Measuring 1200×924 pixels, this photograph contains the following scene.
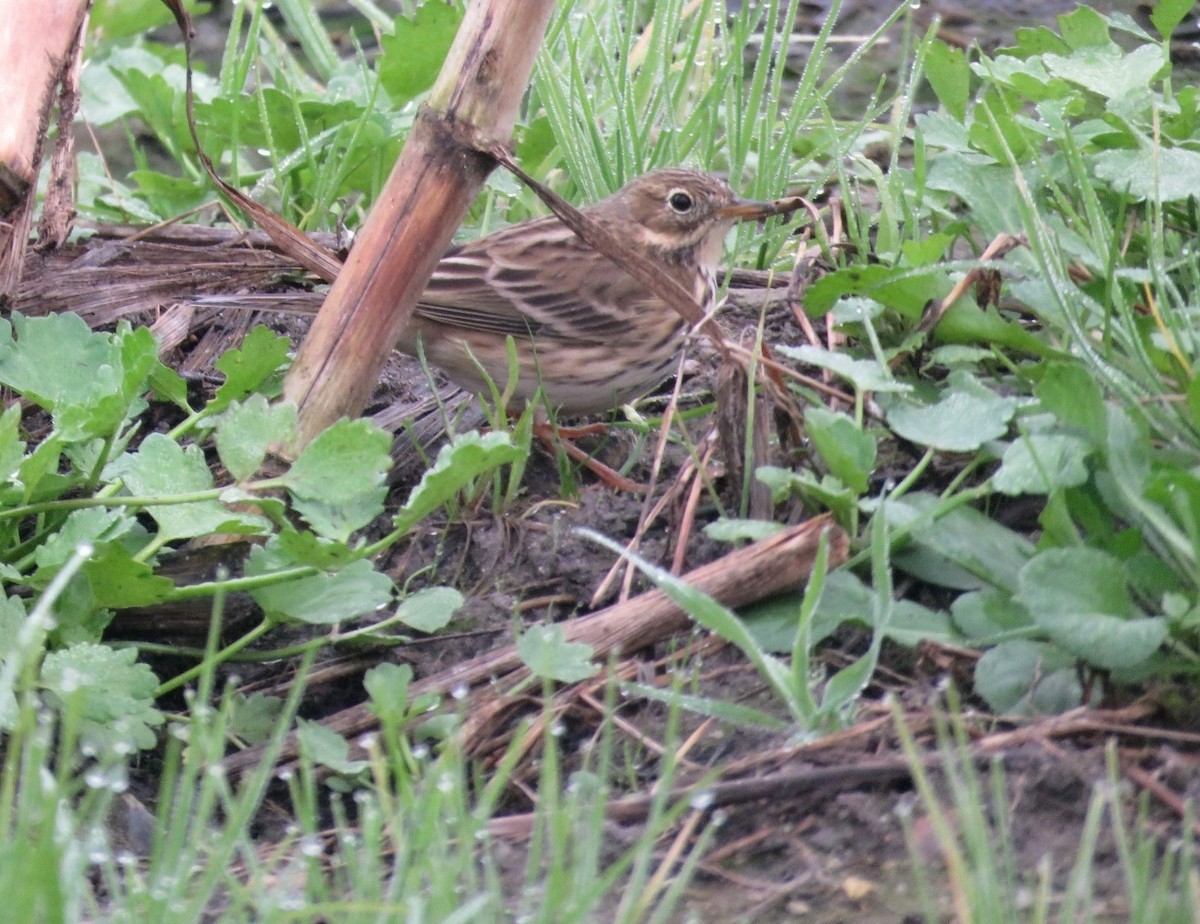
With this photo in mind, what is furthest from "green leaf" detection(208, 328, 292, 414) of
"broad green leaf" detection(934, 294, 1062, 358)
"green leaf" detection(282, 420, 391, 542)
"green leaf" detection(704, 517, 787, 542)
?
"broad green leaf" detection(934, 294, 1062, 358)

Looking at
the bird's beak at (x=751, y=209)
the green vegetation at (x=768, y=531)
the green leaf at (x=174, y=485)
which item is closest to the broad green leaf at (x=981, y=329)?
the green vegetation at (x=768, y=531)

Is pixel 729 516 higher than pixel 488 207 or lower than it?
lower

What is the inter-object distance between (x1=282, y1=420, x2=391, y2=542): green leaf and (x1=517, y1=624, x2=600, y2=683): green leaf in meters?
0.44

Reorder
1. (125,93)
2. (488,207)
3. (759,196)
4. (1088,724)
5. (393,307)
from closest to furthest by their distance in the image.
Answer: (1088,724), (393,307), (759,196), (488,207), (125,93)

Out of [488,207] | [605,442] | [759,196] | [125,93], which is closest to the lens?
[605,442]

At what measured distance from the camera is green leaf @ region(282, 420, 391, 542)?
292 cm

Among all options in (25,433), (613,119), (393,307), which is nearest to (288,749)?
(393,307)

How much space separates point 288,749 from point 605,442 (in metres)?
1.54

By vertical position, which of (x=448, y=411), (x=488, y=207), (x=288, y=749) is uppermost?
(x=488, y=207)

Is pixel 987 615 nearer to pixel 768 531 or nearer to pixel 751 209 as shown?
pixel 768 531

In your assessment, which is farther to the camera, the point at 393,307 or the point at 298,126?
the point at 298,126

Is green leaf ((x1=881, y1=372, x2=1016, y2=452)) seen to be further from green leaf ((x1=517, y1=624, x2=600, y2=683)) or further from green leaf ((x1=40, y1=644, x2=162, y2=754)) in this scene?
green leaf ((x1=40, y1=644, x2=162, y2=754))

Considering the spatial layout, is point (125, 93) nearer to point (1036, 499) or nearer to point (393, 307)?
point (393, 307)

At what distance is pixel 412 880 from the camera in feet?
6.33
